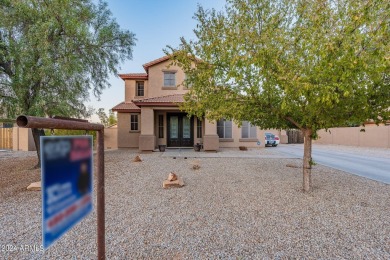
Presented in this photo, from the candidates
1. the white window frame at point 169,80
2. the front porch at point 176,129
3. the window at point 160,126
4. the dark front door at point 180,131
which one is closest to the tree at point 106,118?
the window at point 160,126

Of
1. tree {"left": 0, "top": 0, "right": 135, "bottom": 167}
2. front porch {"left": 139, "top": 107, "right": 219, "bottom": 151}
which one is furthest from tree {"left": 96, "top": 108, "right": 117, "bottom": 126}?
tree {"left": 0, "top": 0, "right": 135, "bottom": 167}

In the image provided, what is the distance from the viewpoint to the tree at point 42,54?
24.9 ft

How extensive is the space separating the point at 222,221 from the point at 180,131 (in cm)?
1271

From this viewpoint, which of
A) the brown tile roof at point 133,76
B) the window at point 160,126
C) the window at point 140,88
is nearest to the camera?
the window at point 160,126

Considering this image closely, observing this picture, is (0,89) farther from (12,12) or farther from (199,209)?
(199,209)

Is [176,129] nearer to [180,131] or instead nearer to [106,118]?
[180,131]

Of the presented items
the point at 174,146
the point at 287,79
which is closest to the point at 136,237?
the point at 287,79

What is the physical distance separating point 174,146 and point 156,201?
11466 millimetres

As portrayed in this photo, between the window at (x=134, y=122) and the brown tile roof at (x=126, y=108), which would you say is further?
the window at (x=134, y=122)

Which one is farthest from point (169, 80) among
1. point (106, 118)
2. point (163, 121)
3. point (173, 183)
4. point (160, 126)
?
point (106, 118)

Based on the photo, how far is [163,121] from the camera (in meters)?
16.3

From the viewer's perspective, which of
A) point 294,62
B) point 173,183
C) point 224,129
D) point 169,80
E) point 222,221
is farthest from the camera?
point 224,129

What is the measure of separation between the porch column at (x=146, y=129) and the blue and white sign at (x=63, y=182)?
12.7m

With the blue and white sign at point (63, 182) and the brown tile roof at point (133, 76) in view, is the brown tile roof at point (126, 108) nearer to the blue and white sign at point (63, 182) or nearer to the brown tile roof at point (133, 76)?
the brown tile roof at point (133, 76)
